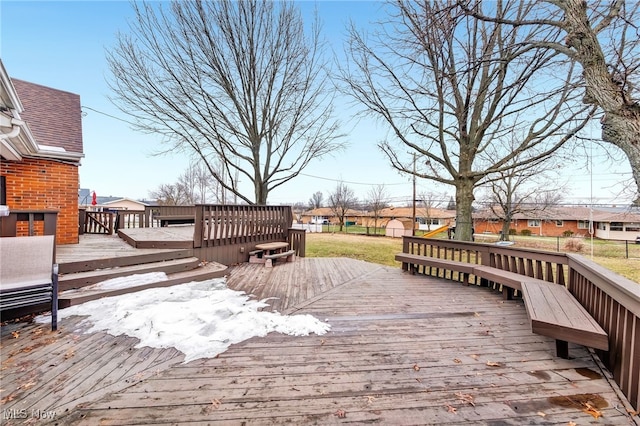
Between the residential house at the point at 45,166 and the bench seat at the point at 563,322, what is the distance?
7174mm

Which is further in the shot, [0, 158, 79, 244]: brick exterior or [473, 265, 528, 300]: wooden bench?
[0, 158, 79, 244]: brick exterior

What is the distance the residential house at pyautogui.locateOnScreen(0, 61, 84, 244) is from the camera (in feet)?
18.4

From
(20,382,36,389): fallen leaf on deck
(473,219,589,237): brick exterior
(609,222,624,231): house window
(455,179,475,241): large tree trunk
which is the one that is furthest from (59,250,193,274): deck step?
(609,222,624,231): house window

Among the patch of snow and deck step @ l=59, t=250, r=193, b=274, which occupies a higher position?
deck step @ l=59, t=250, r=193, b=274

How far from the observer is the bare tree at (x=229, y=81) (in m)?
8.13

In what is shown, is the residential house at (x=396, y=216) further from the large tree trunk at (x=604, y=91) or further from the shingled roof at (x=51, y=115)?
the large tree trunk at (x=604, y=91)

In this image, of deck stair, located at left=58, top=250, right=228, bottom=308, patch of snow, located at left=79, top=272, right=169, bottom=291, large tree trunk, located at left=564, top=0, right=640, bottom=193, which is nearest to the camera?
large tree trunk, located at left=564, top=0, right=640, bottom=193

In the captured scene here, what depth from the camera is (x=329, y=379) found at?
82.5 inches

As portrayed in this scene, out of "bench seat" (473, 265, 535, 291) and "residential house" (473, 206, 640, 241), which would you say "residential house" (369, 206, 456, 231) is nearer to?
"residential house" (473, 206, 640, 241)

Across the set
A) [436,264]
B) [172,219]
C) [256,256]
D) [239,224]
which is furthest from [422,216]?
[239,224]

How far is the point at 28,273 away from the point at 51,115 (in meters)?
7.25

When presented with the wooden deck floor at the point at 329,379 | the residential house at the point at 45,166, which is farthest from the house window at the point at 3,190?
the wooden deck floor at the point at 329,379

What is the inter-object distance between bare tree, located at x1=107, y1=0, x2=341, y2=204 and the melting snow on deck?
Answer: 22.2ft

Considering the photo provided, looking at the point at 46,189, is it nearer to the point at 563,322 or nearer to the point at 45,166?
the point at 45,166
